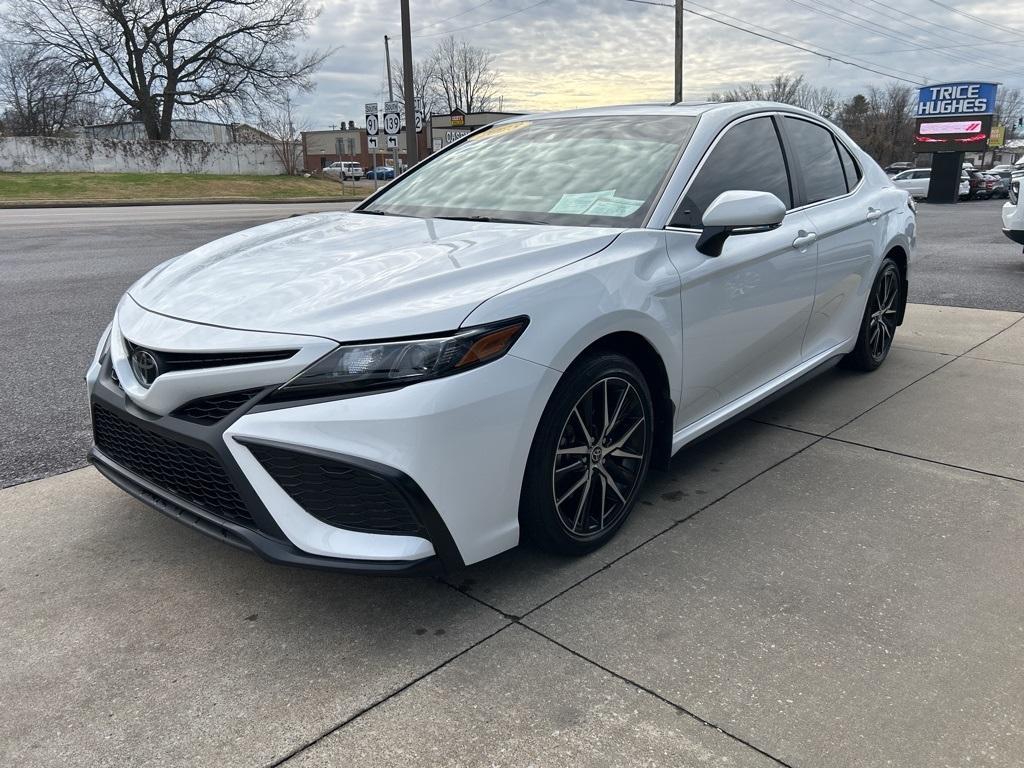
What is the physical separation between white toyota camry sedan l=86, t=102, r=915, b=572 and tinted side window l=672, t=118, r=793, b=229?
0.01 metres

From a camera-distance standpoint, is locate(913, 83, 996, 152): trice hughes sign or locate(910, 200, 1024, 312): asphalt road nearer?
locate(910, 200, 1024, 312): asphalt road

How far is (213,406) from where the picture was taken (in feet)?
7.77

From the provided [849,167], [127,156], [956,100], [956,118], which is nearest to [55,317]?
[849,167]

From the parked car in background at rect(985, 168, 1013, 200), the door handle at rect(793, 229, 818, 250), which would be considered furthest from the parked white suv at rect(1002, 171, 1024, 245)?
the parked car in background at rect(985, 168, 1013, 200)

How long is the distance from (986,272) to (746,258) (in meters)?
8.05

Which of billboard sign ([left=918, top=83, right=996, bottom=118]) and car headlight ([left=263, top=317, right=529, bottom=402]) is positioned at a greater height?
billboard sign ([left=918, top=83, right=996, bottom=118])

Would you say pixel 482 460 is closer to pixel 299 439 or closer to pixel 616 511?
pixel 299 439

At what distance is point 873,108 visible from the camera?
77750mm

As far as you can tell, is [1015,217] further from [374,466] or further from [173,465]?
[173,465]

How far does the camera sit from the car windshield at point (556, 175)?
3.25 m

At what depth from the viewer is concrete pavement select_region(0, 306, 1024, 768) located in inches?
80.4

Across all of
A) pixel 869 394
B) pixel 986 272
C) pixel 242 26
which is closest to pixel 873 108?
pixel 242 26

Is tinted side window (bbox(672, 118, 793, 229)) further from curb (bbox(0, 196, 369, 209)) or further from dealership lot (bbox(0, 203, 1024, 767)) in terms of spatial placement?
curb (bbox(0, 196, 369, 209))

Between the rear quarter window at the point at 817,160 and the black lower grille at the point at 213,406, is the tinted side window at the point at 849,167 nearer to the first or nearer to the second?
the rear quarter window at the point at 817,160
